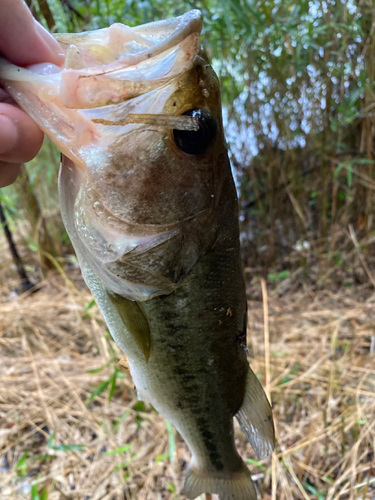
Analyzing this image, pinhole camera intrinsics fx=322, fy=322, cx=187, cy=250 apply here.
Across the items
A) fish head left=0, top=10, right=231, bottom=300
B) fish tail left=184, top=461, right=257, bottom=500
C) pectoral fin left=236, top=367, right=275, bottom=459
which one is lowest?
fish tail left=184, top=461, right=257, bottom=500

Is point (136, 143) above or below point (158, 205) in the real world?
above

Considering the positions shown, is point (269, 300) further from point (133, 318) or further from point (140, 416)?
point (133, 318)

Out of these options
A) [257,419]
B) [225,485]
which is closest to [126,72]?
[257,419]

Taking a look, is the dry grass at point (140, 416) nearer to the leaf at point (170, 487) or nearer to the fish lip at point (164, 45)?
the leaf at point (170, 487)

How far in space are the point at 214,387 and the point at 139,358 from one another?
25 cm

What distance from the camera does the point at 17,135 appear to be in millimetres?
632

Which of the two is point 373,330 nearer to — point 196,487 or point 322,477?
point 322,477

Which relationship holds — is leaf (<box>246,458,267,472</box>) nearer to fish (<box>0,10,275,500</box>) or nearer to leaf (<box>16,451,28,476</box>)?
fish (<box>0,10,275,500</box>)

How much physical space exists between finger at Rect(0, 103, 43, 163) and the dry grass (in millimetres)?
1160

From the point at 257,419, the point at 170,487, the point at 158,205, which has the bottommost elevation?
the point at 170,487

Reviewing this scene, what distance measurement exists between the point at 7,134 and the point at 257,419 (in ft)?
3.32

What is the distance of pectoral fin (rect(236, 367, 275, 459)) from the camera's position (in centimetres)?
98

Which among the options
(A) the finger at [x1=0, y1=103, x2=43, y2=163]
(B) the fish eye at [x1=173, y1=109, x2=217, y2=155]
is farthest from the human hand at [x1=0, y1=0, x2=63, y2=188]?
(B) the fish eye at [x1=173, y1=109, x2=217, y2=155]

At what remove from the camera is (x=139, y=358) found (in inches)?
36.5
